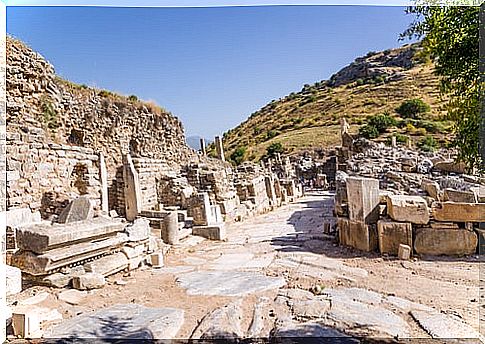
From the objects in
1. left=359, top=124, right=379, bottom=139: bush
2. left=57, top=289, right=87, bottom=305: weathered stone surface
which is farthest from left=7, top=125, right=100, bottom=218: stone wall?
left=359, top=124, right=379, bottom=139: bush

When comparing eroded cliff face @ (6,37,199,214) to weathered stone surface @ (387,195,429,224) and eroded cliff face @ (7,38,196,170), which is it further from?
weathered stone surface @ (387,195,429,224)

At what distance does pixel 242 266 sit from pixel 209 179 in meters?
8.11

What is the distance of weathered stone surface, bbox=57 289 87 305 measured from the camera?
159 inches

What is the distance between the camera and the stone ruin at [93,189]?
4.57m

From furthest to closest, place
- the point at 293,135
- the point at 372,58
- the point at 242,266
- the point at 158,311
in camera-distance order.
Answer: the point at 372,58
the point at 293,135
the point at 242,266
the point at 158,311

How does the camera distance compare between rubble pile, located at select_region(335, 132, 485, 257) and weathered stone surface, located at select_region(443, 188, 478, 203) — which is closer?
rubble pile, located at select_region(335, 132, 485, 257)

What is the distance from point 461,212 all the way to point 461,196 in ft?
3.79

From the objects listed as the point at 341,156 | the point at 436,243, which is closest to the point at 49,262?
the point at 436,243

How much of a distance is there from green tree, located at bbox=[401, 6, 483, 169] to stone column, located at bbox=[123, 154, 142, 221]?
925 cm

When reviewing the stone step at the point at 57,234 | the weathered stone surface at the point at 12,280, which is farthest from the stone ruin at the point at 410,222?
the weathered stone surface at the point at 12,280

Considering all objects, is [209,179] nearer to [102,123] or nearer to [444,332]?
[102,123]

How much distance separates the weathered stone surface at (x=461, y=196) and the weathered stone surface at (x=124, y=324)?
199 inches

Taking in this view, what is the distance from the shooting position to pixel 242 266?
554 cm

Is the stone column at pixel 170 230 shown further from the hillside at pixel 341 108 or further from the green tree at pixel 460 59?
the hillside at pixel 341 108
